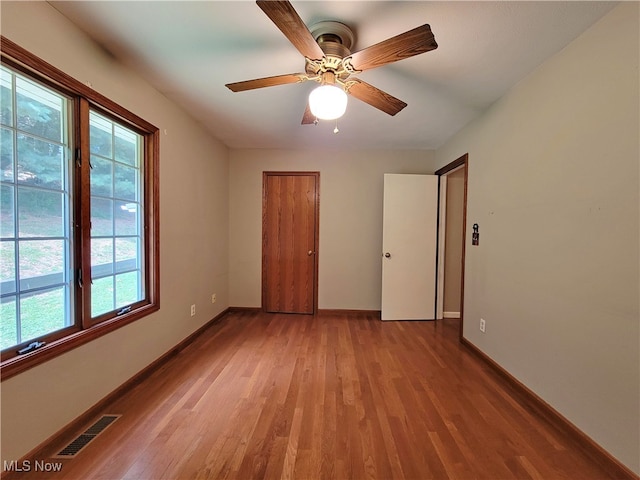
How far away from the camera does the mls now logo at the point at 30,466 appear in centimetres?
123

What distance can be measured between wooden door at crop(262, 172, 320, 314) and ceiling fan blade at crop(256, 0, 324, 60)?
92.0 inches

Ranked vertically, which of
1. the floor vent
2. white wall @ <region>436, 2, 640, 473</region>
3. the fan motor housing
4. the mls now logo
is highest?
the fan motor housing

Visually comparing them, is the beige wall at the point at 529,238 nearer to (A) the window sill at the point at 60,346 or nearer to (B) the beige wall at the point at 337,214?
(A) the window sill at the point at 60,346

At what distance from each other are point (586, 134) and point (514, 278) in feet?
3.48

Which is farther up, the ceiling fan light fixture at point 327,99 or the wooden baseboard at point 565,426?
the ceiling fan light fixture at point 327,99

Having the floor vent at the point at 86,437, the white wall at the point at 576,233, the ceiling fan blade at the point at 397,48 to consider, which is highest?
the ceiling fan blade at the point at 397,48

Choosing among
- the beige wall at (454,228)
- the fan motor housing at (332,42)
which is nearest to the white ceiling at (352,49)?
the fan motor housing at (332,42)

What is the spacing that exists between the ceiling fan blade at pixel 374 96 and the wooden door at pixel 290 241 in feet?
6.30

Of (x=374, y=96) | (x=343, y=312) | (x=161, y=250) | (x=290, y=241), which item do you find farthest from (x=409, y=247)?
(x=161, y=250)

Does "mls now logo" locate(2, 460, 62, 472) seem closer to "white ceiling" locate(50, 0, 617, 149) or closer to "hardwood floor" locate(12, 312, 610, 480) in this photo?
"hardwood floor" locate(12, 312, 610, 480)

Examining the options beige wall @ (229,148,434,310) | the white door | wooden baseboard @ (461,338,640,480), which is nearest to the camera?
wooden baseboard @ (461,338,640,480)

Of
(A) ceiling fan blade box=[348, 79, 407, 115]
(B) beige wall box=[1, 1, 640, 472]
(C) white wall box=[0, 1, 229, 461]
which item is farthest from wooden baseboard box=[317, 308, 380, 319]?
(A) ceiling fan blade box=[348, 79, 407, 115]

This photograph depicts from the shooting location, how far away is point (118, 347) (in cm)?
187

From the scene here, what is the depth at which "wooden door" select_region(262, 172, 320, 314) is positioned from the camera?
3.74 m
